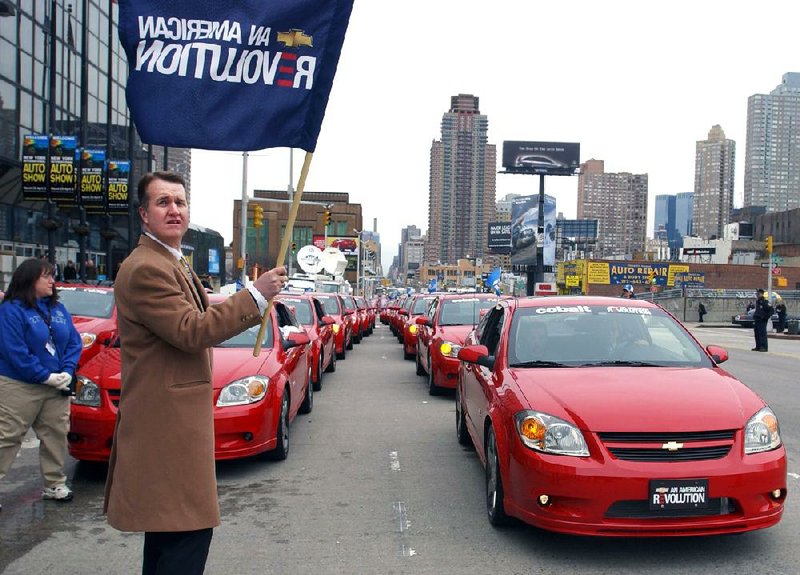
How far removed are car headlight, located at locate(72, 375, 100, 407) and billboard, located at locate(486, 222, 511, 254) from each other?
119 metres

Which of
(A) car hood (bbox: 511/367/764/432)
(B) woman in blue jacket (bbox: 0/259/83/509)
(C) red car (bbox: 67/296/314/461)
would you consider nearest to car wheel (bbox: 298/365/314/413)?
(C) red car (bbox: 67/296/314/461)

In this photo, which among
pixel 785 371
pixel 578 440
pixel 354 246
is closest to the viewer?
pixel 578 440

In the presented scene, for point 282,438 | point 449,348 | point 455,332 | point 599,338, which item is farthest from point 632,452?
point 455,332

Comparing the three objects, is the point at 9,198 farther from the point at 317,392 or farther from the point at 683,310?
the point at 683,310

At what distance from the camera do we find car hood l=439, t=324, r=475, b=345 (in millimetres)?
11656

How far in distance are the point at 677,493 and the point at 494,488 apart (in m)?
1.32

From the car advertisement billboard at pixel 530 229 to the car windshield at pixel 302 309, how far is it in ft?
230

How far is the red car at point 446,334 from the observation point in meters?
11.5

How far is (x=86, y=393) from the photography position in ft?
21.8

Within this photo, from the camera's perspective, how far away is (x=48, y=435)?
19.2 ft

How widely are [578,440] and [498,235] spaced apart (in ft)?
403

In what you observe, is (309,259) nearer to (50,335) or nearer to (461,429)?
(461,429)

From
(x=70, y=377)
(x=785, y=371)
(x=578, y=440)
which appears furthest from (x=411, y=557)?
(x=785, y=371)

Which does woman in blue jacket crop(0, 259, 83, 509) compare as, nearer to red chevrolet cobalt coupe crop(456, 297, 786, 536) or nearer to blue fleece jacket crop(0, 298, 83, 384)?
blue fleece jacket crop(0, 298, 83, 384)
